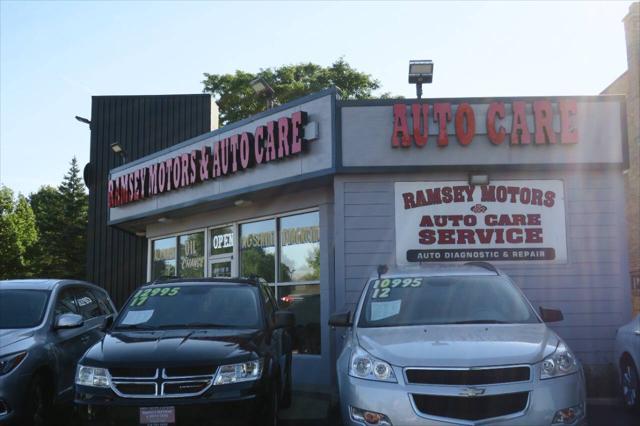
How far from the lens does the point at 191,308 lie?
6441mm

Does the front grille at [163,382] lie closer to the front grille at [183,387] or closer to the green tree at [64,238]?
the front grille at [183,387]

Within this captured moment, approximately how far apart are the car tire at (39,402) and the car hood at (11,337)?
16.3 inches

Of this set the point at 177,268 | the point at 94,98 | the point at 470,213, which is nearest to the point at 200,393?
the point at 470,213

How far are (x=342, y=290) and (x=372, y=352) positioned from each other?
15.1 ft

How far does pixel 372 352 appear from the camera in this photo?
489 cm

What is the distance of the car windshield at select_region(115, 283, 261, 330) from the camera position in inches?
246

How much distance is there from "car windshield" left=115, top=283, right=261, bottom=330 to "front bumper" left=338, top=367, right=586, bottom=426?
1.99 meters

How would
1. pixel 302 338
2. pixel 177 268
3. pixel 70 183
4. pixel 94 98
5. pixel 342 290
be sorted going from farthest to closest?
pixel 70 183
pixel 94 98
pixel 177 268
pixel 302 338
pixel 342 290

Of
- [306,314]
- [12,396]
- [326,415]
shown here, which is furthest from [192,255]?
[12,396]

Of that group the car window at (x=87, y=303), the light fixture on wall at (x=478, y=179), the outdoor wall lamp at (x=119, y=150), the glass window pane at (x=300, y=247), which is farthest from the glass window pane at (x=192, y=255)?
the light fixture on wall at (x=478, y=179)

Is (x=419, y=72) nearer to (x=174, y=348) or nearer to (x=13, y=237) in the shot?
(x=174, y=348)

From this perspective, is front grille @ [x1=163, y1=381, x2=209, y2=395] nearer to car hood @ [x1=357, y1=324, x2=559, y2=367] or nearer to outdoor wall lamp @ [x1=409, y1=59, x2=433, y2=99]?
car hood @ [x1=357, y1=324, x2=559, y2=367]

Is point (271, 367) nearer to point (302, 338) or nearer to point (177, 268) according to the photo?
point (302, 338)

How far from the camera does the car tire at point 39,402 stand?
6.25 metres
